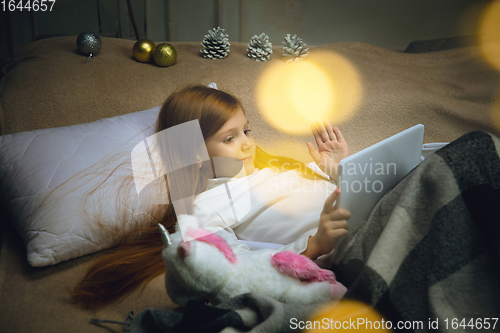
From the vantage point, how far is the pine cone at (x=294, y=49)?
→ 4.61 ft

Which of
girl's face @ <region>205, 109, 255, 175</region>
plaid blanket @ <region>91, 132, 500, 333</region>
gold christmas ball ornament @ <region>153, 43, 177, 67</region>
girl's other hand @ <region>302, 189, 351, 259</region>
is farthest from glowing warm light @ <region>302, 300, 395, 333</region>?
gold christmas ball ornament @ <region>153, 43, 177, 67</region>

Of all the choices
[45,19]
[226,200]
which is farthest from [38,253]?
[45,19]

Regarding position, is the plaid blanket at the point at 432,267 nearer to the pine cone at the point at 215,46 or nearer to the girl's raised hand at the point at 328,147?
the girl's raised hand at the point at 328,147

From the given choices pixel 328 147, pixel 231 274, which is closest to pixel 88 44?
pixel 328 147

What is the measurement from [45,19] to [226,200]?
4.31 feet

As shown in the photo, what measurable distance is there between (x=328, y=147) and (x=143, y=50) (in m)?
0.78

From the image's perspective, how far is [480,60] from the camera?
1.40m

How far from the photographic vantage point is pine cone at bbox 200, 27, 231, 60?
137 cm

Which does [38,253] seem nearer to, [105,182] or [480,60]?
[105,182]

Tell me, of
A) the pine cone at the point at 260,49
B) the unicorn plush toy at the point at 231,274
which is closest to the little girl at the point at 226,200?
the unicorn plush toy at the point at 231,274

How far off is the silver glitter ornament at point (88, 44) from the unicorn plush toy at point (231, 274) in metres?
0.95

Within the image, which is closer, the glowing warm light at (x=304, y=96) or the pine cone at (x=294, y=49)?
the glowing warm light at (x=304, y=96)

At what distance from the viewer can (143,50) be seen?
49.6 inches

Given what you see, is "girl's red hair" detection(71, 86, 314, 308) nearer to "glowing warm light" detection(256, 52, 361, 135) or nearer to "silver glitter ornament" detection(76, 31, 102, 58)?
"glowing warm light" detection(256, 52, 361, 135)
